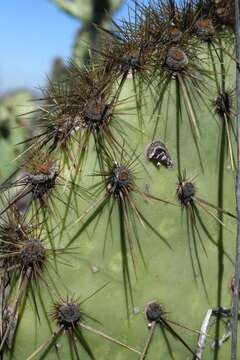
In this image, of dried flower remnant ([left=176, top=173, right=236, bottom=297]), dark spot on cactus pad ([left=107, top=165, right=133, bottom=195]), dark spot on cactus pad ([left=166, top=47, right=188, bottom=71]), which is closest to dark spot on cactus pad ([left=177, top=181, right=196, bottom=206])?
dried flower remnant ([left=176, top=173, right=236, bottom=297])

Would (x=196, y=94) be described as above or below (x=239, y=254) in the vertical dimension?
above

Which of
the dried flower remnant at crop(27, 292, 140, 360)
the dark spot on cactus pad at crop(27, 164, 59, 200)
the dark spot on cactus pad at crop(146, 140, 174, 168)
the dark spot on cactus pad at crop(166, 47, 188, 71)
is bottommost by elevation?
the dried flower remnant at crop(27, 292, 140, 360)

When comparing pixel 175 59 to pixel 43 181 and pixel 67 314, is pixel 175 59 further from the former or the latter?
pixel 67 314

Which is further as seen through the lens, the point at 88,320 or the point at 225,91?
the point at 225,91

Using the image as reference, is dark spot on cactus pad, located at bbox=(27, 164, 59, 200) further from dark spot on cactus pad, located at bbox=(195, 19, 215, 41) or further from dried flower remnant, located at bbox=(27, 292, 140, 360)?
dark spot on cactus pad, located at bbox=(195, 19, 215, 41)

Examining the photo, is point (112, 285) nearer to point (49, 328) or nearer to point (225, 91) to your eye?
point (49, 328)

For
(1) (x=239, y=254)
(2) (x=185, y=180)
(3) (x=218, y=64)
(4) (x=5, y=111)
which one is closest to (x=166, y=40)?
(3) (x=218, y=64)

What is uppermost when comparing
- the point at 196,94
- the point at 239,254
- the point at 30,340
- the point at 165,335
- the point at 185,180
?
the point at 196,94
